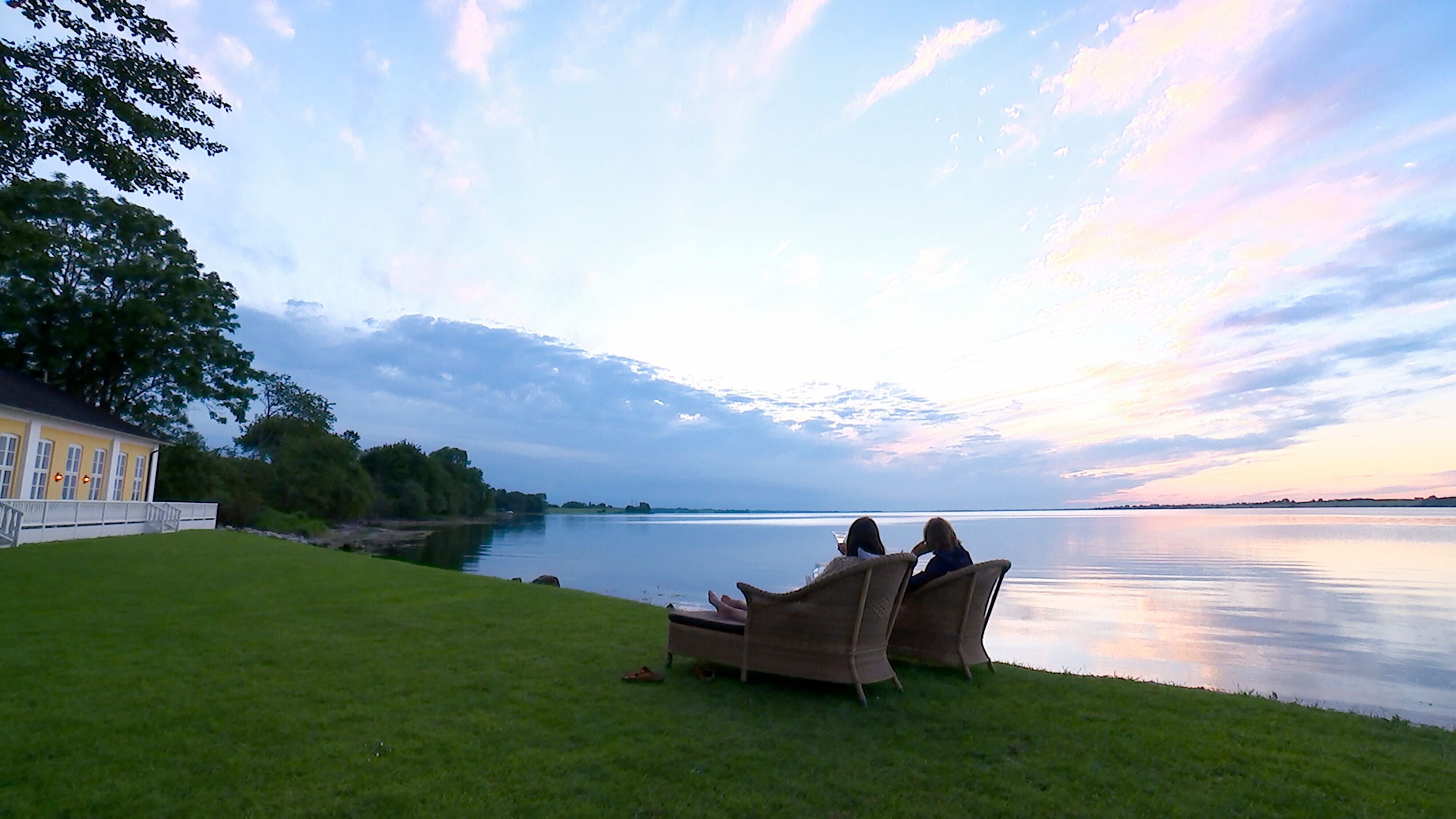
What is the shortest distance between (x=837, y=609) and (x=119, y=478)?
31.2 metres

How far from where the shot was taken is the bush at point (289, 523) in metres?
44.5

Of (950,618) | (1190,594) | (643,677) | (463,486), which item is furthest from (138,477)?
(463,486)

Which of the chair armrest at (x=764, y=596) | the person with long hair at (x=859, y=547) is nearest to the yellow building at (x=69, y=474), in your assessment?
the person with long hair at (x=859, y=547)

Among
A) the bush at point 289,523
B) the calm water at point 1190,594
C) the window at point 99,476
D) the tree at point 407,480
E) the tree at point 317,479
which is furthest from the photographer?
the tree at point 407,480

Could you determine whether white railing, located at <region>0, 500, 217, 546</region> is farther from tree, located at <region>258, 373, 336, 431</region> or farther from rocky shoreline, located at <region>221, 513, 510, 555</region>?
tree, located at <region>258, 373, 336, 431</region>

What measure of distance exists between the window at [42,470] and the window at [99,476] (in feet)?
8.92

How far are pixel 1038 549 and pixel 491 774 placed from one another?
44.1 metres

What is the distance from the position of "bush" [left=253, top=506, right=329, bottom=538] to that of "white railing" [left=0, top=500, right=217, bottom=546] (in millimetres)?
17371

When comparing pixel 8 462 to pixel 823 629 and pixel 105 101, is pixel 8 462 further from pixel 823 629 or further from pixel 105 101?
pixel 823 629

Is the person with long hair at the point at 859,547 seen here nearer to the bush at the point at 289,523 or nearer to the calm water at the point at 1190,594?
the calm water at the point at 1190,594

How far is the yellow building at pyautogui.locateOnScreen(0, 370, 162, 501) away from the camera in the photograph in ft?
67.4

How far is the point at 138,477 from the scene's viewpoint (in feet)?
94.0

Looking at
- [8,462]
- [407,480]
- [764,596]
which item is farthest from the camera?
[407,480]

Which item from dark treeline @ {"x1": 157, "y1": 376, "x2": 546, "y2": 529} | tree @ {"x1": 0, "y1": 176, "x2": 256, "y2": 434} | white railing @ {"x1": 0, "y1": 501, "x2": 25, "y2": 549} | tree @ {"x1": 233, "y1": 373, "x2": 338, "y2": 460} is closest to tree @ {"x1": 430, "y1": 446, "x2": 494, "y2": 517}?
dark treeline @ {"x1": 157, "y1": 376, "x2": 546, "y2": 529}
